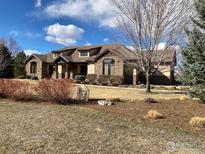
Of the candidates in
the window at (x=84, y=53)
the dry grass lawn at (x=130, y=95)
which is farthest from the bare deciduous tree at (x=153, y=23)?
the window at (x=84, y=53)

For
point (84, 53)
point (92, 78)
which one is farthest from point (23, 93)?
point (84, 53)

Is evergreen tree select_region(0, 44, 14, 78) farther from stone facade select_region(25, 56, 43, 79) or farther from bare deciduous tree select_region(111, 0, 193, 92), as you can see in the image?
bare deciduous tree select_region(111, 0, 193, 92)

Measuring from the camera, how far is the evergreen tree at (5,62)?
135 ft

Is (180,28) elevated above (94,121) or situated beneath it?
elevated above

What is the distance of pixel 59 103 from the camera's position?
1238 centimetres

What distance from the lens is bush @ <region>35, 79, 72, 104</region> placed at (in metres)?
12.4

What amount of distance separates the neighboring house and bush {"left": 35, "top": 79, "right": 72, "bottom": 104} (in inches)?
660

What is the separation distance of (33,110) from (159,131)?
5.11 metres

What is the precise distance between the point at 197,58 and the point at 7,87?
968 centimetres

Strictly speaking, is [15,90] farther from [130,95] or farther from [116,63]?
[116,63]

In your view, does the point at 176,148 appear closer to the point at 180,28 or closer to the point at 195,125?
→ the point at 195,125

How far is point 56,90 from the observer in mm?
12391

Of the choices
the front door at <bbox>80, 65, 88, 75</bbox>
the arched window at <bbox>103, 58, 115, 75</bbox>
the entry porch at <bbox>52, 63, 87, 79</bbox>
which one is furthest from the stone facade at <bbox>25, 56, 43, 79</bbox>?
the arched window at <bbox>103, 58, 115, 75</bbox>

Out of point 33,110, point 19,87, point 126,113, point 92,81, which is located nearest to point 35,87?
point 19,87
